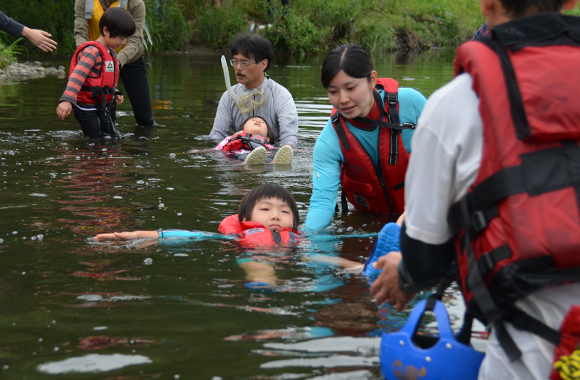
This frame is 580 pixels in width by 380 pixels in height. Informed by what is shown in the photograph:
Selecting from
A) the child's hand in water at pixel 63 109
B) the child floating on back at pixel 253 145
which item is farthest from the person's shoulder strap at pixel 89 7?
the child floating on back at pixel 253 145

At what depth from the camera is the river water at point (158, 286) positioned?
2635 millimetres

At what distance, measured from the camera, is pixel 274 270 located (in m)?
3.85

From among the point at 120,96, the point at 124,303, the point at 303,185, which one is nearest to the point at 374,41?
the point at 120,96

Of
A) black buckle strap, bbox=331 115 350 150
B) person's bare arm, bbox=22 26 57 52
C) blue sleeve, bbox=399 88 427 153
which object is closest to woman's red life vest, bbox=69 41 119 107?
person's bare arm, bbox=22 26 57 52

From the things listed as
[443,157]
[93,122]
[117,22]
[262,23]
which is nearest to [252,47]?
[117,22]

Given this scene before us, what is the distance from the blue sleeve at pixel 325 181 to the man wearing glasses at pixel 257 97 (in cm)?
347

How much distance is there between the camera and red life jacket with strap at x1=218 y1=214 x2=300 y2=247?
170 inches

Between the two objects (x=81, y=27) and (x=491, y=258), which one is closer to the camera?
(x=491, y=258)

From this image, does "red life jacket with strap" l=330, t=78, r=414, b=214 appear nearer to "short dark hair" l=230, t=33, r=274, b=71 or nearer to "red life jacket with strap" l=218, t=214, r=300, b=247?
"red life jacket with strap" l=218, t=214, r=300, b=247

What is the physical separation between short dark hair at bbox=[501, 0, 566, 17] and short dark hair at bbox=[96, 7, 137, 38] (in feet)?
22.7

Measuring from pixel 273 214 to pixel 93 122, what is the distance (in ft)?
15.5

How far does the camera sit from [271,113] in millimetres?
8773

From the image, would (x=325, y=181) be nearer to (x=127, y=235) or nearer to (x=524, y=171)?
(x=127, y=235)

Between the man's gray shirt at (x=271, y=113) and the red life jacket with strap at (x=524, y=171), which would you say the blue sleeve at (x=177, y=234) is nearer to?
the red life jacket with strap at (x=524, y=171)
